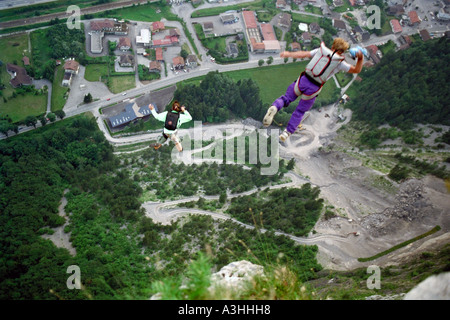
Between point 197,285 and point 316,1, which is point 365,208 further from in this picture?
point 316,1

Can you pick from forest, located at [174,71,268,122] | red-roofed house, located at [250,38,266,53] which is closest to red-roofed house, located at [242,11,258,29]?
red-roofed house, located at [250,38,266,53]

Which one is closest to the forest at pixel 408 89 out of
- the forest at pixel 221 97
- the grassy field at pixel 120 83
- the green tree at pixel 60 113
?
the forest at pixel 221 97

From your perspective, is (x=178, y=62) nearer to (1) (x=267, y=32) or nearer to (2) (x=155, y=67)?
(2) (x=155, y=67)

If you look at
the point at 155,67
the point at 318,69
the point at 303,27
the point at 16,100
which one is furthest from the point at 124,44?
the point at 318,69

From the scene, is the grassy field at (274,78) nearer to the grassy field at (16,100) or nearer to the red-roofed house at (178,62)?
the red-roofed house at (178,62)
